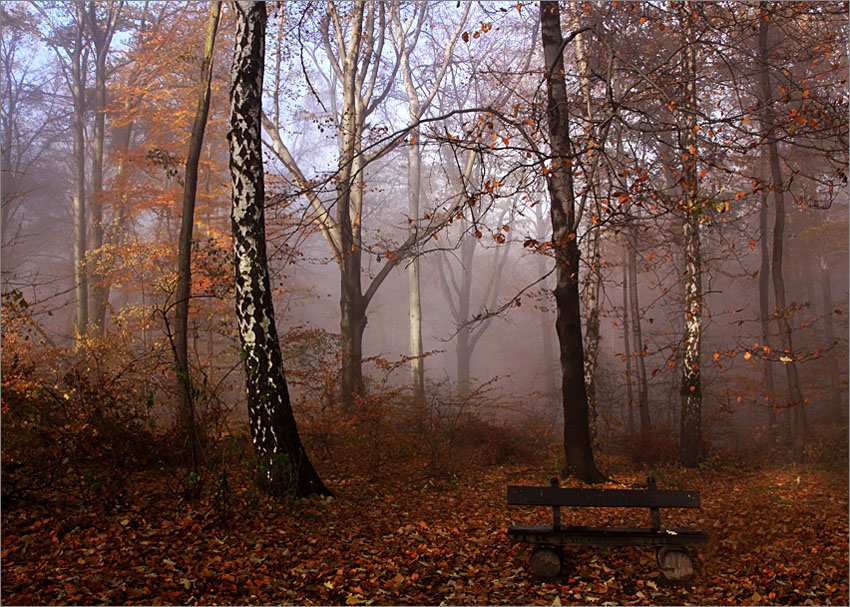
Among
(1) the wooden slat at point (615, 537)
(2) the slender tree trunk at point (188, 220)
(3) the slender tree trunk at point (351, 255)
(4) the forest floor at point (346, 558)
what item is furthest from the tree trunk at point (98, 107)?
(1) the wooden slat at point (615, 537)

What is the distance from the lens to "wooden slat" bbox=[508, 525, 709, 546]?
15.4 ft

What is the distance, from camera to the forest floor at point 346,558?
166 inches

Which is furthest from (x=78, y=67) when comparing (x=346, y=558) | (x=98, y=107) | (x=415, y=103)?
(x=346, y=558)

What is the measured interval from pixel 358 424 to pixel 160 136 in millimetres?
10362

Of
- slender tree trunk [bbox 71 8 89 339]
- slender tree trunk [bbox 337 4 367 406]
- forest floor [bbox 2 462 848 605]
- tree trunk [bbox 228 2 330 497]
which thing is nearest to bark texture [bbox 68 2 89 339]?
slender tree trunk [bbox 71 8 89 339]

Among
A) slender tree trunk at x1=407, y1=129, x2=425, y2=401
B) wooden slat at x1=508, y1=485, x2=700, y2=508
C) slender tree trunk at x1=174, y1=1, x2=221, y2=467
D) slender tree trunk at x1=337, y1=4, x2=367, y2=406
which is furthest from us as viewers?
slender tree trunk at x1=407, y1=129, x2=425, y2=401

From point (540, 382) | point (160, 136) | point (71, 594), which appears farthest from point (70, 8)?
point (540, 382)

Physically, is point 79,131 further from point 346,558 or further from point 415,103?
point 346,558

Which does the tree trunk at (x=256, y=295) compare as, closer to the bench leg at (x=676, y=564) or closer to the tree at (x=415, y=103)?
the bench leg at (x=676, y=564)

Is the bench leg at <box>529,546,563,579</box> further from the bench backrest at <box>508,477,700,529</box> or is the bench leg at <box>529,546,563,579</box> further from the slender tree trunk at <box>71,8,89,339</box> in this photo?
the slender tree trunk at <box>71,8,89,339</box>

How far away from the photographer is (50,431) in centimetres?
627

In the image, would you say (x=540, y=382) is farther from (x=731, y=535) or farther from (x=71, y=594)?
(x=71, y=594)

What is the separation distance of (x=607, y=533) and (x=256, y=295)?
4218 millimetres

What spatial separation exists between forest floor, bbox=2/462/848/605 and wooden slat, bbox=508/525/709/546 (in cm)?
34
